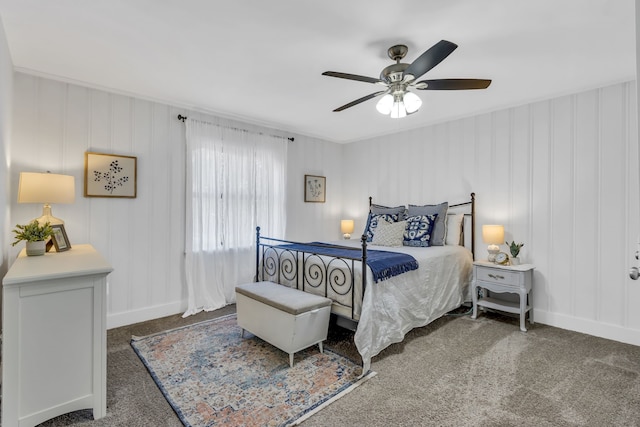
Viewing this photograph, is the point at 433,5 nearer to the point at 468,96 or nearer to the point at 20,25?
the point at 468,96

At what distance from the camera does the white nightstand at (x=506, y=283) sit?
311 cm

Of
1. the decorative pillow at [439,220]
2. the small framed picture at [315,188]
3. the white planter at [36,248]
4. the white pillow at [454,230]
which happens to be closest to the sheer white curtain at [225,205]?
the small framed picture at [315,188]

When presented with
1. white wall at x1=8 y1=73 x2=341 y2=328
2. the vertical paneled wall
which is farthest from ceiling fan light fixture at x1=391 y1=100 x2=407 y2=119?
the vertical paneled wall

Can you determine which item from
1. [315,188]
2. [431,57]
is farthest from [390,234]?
[431,57]

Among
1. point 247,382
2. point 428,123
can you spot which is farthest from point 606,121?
point 247,382

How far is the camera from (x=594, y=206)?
3.03m

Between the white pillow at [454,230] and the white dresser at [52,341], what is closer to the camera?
the white dresser at [52,341]

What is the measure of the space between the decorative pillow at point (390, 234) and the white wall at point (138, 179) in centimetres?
240

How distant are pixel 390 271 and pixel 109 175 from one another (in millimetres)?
2926

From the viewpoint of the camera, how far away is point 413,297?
293cm

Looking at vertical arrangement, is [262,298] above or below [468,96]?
below

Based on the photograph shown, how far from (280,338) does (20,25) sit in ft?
9.29

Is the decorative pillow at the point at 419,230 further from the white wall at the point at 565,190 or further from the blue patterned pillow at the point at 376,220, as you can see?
the white wall at the point at 565,190

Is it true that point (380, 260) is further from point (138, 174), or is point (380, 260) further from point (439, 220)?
point (138, 174)
